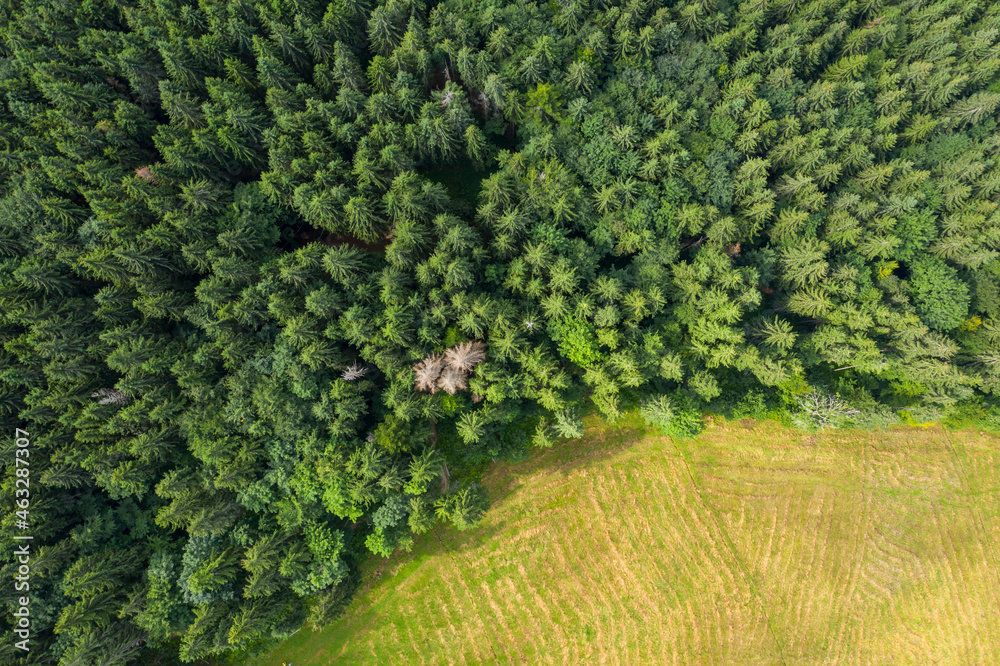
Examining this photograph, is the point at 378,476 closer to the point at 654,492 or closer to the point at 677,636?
the point at 654,492

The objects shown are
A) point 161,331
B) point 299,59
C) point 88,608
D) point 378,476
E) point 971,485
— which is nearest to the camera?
point 88,608

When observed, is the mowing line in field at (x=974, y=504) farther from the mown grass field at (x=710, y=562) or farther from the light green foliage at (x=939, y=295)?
the light green foliage at (x=939, y=295)

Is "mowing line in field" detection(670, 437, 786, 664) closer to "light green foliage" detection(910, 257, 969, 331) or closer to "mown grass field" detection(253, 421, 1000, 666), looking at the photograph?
"mown grass field" detection(253, 421, 1000, 666)

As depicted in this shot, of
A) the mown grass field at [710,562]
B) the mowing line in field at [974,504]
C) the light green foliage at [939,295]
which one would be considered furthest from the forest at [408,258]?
the mowing line in field at [974,504]

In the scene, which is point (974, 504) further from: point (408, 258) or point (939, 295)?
point (408, 258)

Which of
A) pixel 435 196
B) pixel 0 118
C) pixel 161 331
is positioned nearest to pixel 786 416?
pixel 435 196
